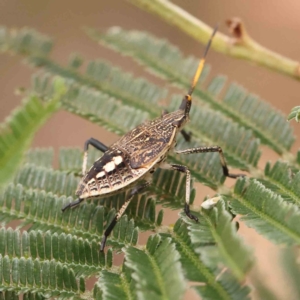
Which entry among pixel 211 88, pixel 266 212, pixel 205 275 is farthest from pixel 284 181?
pixel 211 88

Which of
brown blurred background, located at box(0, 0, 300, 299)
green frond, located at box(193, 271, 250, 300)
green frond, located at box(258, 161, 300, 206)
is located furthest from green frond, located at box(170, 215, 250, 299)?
brown blurred background, located at box(0, 0, 300, 299)

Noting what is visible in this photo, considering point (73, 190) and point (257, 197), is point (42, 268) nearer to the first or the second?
point (73, 190)

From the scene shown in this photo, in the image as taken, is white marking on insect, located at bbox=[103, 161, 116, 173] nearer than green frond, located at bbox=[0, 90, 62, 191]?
No

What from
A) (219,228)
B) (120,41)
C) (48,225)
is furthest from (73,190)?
(120,41)

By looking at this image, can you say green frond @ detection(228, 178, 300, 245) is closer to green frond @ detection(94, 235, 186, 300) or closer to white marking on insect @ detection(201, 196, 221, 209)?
white marking on insect @ detection(201, 196, 221, 209)

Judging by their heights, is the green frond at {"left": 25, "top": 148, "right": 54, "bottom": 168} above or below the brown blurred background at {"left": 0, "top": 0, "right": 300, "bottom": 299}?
below

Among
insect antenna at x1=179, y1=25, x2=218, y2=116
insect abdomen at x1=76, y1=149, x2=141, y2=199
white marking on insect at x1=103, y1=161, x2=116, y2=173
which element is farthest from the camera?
insect antenna at x1=179, y1=25, x2=218, y2=116

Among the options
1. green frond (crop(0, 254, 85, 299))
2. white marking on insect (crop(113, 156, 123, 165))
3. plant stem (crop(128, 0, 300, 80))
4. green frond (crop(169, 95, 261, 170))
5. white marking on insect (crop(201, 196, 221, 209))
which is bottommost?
green frond (crop(0, 254, 85, 299))

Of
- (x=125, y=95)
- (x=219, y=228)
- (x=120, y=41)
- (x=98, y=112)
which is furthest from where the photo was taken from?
(x=120, y=41)
